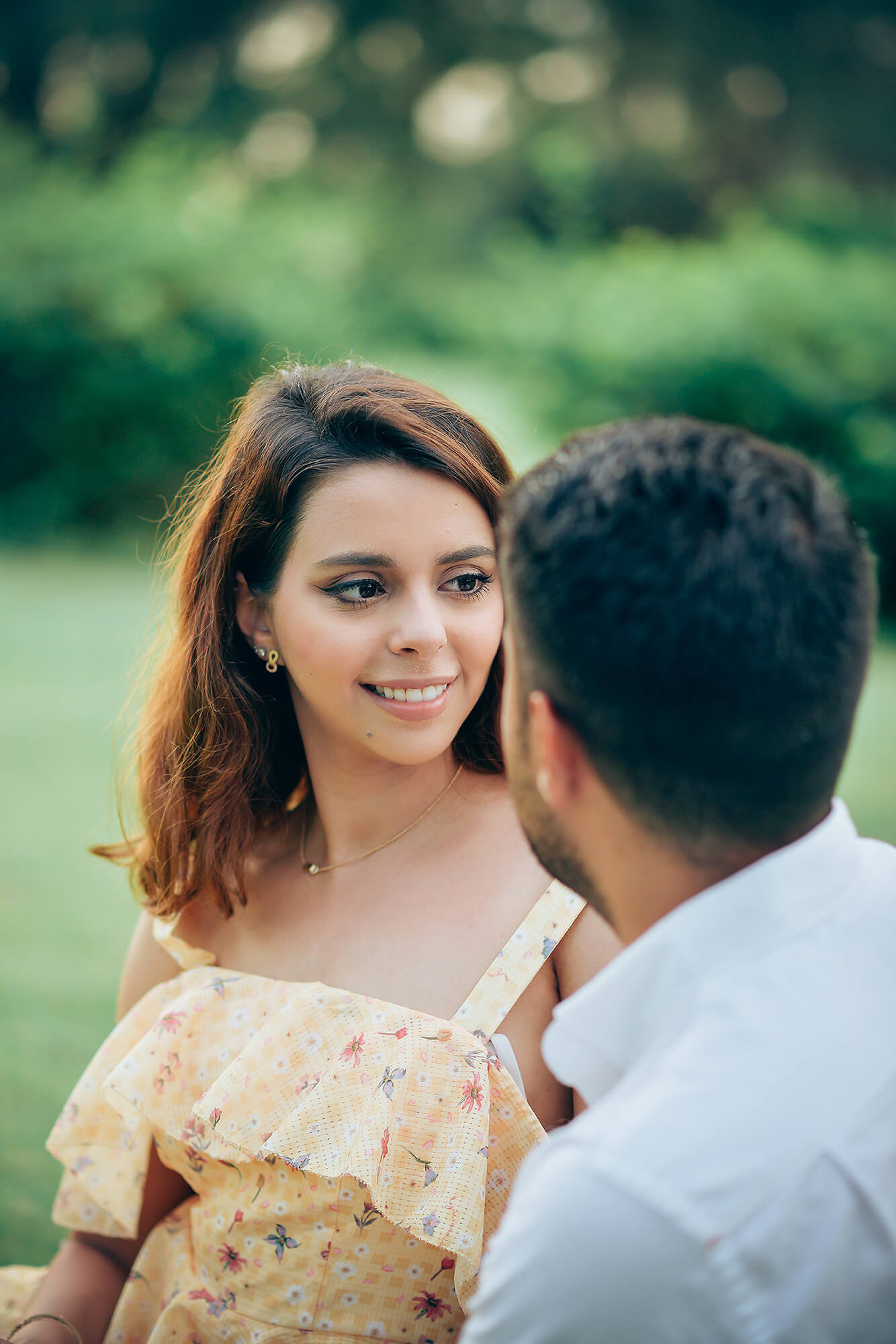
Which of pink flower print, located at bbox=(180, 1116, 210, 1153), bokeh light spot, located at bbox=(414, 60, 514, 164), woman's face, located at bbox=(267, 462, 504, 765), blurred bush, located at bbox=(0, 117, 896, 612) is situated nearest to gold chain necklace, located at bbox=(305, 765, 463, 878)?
woman's face, located at bbox=(267, 462, 504, 765)

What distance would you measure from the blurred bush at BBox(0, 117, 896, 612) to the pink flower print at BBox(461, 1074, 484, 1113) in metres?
8.72

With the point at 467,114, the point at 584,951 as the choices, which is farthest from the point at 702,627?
the point at 467,114

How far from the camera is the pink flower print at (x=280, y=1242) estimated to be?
1591 mm

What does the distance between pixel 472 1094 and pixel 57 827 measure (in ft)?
15.4

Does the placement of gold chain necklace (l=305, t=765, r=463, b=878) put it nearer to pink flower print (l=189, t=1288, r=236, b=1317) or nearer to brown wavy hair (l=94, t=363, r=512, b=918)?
brown wavy hair (l=94, t=363, r=512, b=918)

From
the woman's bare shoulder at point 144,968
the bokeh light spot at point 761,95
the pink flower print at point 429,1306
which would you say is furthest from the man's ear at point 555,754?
the bokeh light spot at point 761,95

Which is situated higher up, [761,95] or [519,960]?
[761,95]

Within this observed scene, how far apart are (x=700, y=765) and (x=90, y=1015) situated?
3561 mm

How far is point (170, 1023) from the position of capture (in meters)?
1.80

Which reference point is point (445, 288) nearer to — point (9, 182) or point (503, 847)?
point (9, 182)

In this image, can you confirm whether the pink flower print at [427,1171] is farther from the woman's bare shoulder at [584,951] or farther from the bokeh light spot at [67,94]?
Result: the bokeh light spot at [67,94]

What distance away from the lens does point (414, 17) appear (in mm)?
16625

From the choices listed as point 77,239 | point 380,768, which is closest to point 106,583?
point 77,239

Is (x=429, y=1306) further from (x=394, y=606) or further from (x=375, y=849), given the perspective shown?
(x=394, y=606)
